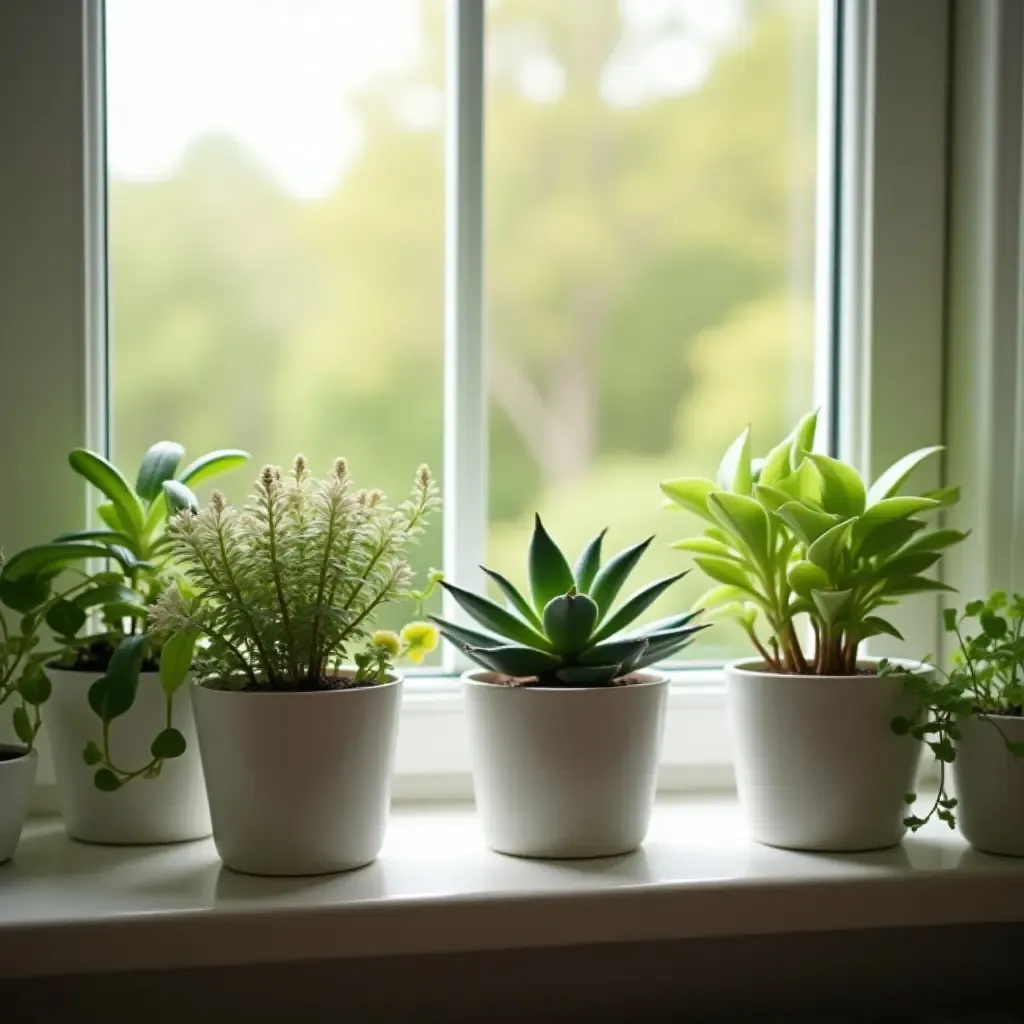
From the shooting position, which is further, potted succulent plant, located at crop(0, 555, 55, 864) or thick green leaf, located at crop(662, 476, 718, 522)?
thick green leaf, located at crop(662, 476, 718, 522)

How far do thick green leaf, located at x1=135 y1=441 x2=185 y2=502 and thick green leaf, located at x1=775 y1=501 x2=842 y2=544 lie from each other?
1.51 ft

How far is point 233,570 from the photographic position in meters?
0.82

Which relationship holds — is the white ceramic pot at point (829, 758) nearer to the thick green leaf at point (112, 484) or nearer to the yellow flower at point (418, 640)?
the yellow flower at point (418, 640)

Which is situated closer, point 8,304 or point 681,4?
point 8,304

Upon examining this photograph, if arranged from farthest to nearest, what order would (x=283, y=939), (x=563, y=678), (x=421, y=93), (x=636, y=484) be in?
(x=636, y=484)
(x=421, y=93)
(x=563, y=678)
(x=283, y=939)

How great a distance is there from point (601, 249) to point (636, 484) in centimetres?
24

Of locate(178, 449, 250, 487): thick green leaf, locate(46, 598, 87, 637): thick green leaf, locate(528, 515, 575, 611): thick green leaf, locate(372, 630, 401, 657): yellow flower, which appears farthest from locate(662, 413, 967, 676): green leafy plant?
locate(46, 598, 87, 637): thick green leaf

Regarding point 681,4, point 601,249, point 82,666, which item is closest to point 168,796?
point 82,666

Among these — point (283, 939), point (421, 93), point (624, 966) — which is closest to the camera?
point (283, 939)

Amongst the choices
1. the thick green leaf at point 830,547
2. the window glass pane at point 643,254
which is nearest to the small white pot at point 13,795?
the window glass pane at point 643,254

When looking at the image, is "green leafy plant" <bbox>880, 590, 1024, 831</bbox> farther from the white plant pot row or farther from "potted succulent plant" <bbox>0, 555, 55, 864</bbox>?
"potted succulent plant" <bbox>0, 555, 55, 864</bbox>

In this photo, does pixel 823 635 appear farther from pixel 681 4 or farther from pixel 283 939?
pixel 681 4

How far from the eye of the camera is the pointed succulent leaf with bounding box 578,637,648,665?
0.85 metres

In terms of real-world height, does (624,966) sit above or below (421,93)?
below
